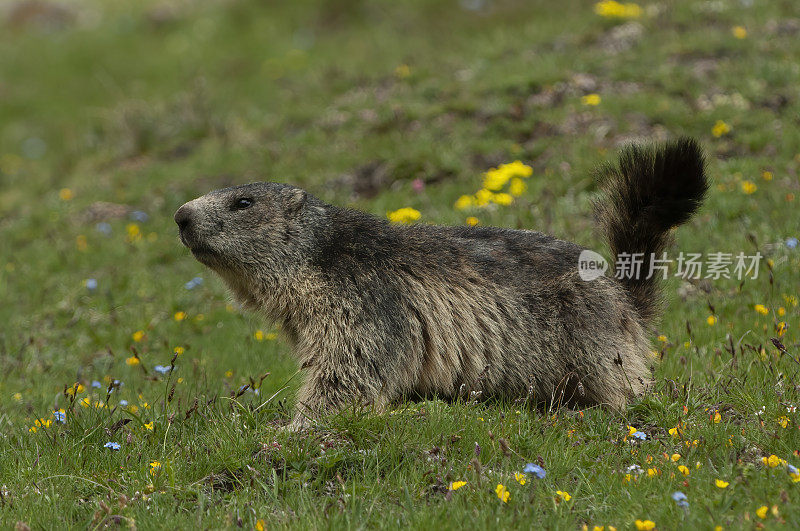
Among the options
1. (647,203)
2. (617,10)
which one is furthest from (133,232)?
(617,10)

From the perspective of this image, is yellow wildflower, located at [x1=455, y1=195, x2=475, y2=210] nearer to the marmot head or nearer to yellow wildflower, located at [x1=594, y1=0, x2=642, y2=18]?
the marmot head

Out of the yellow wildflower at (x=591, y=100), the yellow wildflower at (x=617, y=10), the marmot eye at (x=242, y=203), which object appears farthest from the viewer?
the yellow wildflower at (x=617, y=10)

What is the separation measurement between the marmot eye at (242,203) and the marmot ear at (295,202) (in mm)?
271

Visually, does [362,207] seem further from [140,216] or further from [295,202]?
[295,202]

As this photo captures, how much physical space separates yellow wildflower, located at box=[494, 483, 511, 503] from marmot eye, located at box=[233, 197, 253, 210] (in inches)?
115

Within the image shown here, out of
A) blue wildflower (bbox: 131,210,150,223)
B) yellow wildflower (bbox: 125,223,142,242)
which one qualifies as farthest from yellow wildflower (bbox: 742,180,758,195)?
blue wildflower (bbox: 131,210,150,223)

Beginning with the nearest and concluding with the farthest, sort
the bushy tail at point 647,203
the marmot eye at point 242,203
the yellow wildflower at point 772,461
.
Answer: the yellow wildflower at point 772,461, the bushy tail at point 647,203, the marmot eye at point 242,203

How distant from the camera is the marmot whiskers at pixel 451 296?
217 inches

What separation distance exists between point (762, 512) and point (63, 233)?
1011 cm

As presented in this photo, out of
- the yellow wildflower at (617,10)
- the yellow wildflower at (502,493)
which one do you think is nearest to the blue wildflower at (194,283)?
the yellow wildflower at (502,493)

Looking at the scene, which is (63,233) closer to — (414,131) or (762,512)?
(414,131)

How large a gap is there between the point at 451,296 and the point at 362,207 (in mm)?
4673

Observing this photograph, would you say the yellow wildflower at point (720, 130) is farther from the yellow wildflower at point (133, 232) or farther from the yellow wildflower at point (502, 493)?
the yellow wildflower at point (502, 493)

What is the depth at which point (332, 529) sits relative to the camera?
3.92 metres
